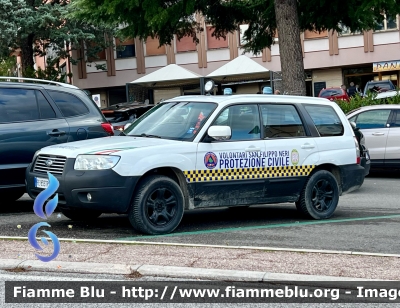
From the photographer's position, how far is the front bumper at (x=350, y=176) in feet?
36.2

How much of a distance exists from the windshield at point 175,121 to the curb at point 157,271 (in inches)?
109

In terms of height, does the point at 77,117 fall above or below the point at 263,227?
above

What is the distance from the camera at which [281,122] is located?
10.5m

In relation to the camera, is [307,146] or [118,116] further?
[118,116]

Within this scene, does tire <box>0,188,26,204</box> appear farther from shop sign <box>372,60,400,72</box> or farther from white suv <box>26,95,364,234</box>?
shop sign <box>372,60,400,72</box>

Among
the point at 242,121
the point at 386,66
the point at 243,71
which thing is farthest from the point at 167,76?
the point at 242,121

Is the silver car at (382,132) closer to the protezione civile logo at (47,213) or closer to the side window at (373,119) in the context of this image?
the side window at (373,119)

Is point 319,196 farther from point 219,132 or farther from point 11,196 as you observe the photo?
point 11,196

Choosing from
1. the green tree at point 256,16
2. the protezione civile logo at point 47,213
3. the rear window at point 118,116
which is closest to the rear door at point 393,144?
the green tree at point 256,16

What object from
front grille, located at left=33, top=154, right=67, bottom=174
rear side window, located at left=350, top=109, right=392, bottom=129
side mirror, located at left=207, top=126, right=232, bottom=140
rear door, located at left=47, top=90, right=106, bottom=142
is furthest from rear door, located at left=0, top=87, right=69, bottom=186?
rear side window, located at left=350, top=109, right=392, bottom=129

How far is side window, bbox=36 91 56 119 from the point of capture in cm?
1127

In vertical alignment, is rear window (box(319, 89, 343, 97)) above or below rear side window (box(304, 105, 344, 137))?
above

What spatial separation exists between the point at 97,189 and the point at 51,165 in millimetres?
815

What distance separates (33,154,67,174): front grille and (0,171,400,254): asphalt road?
0.73 meters
